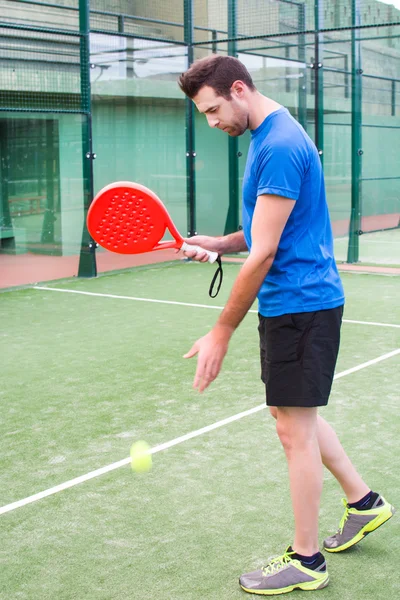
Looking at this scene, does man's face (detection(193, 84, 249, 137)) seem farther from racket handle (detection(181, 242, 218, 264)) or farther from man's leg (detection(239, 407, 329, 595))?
man's leg (detection(239, 407, 329, 595))

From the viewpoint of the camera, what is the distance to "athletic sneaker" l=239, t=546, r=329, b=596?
9.08ft

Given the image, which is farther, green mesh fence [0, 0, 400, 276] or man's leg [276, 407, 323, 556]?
green mesh fence [0, 0, 400, 276]

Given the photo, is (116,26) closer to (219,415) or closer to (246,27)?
(246,27)

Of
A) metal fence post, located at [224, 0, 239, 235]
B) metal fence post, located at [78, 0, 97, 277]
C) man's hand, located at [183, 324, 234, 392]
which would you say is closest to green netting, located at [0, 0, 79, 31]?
metal fence post, located at [78, 0, 97, 277]

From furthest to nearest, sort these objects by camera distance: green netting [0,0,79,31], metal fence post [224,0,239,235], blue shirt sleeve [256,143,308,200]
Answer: metal fence post [224,0,239,235]
green netting [0,0,79,31]
blue shirt sleeve [256,143,308,200]

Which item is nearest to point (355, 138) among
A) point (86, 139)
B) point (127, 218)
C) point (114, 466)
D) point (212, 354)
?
point (86, 139)

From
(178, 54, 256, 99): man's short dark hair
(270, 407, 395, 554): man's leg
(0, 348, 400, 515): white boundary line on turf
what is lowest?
(0, 348, 400, 515): white boundary line on turf

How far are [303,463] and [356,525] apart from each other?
0.47 m

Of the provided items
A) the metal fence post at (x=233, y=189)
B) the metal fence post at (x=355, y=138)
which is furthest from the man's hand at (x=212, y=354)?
the metal fence post at (x=233, y=189)

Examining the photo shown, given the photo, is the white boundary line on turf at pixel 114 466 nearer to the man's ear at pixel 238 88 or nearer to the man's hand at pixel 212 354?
the man's hand at pixel 212 354

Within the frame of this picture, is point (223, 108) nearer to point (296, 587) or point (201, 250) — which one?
point (201, 250)

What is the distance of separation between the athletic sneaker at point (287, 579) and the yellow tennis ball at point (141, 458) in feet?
3.89

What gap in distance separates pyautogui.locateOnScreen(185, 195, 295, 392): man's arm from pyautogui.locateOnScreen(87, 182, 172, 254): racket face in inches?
23.5

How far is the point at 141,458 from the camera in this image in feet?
13.1
